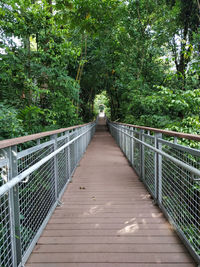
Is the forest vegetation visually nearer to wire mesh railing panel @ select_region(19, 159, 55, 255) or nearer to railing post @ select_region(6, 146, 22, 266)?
wire mesh railing panel @ select_region(19, 159, 55, 255)

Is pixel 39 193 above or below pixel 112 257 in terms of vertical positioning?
above

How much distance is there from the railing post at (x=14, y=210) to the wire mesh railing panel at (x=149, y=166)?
2181 mm

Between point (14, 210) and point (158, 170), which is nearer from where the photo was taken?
point (14, 210)

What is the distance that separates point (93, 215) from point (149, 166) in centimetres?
144

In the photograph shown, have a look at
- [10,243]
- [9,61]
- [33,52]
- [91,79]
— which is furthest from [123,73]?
[10,243]

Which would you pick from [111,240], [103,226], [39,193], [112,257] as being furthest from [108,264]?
[39,193]

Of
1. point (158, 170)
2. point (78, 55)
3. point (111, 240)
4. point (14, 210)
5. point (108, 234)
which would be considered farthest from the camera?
point (78, 55)

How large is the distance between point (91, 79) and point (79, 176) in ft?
38.3

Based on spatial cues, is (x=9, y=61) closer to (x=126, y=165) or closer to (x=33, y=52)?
(x=33, y=52)

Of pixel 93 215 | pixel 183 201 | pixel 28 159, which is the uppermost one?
pixel 28 159

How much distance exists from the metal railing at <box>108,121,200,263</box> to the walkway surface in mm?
132

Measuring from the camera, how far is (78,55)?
261 inches

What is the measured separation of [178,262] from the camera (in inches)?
73.9

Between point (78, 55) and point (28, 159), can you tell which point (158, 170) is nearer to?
point (28, 159)
